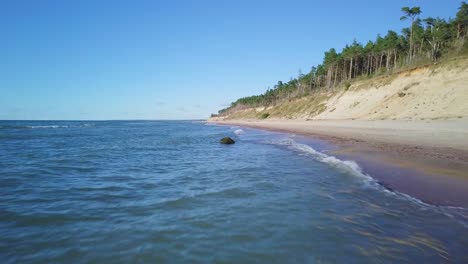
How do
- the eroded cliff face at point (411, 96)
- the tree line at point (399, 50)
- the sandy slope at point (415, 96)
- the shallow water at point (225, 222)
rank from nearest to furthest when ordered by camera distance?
the shallow water at point (225, 222), the sandy slope at point (415, 96), the eroded cliff face at point (411, 96), the tree line at point (399, 50)

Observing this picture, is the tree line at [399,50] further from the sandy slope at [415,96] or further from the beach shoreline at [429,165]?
the beach shoreline at [429,165]

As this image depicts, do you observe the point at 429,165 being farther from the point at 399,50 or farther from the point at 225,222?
the point at 399,50

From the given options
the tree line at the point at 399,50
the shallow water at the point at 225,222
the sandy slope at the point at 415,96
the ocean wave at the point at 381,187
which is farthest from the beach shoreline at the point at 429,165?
the tree line at the point at 399,50

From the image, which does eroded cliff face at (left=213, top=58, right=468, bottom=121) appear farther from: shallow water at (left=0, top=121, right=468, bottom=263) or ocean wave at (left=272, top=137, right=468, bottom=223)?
shallow water at (left=0, top=121, right=468, bottom=263)

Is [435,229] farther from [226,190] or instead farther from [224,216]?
[226,190]

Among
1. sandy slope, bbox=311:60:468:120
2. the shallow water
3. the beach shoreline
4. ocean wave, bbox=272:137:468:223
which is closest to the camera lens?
the shallow water

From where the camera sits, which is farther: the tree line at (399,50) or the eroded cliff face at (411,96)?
the tree line at (399,50)

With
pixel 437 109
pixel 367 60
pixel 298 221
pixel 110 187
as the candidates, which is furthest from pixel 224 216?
pixel 367 60

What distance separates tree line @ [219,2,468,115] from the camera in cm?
4404

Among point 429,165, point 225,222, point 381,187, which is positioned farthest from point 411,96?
point 225,222

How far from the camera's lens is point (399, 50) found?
5562 centimetres

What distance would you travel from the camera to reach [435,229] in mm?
4566

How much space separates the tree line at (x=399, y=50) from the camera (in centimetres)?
4404

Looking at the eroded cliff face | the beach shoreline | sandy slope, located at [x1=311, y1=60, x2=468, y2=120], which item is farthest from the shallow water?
sandy slope, located at [x1=311, y1=60, x2=468, y2=120]
